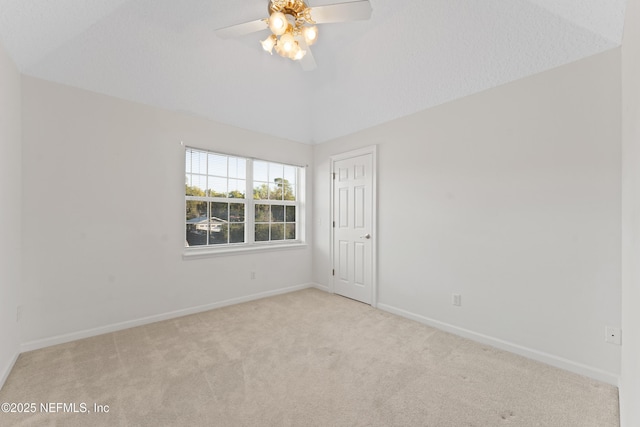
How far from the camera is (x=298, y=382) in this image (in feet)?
6.75

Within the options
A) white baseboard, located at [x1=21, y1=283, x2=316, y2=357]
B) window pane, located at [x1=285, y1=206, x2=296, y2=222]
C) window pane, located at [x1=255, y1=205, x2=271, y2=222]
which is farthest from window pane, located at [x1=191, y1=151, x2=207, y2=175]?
white baseboard, located at [x1=21, y1=283, x2=316, y2=357]

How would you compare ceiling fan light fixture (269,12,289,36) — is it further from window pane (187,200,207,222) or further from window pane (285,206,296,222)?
window pane (285,206,296,222)

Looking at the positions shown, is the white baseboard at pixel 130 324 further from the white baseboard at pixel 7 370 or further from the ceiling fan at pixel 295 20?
the ceiling fan at pixel 295 20

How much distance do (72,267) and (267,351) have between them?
6.89ft

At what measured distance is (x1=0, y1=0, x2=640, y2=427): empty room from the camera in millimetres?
1896

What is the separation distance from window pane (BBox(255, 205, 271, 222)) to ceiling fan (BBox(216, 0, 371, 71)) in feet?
8.15

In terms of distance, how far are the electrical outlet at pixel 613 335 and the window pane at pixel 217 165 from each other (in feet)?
13.7

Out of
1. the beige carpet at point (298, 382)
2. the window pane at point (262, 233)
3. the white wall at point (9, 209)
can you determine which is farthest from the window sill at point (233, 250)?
the white wall at point (9, 209)

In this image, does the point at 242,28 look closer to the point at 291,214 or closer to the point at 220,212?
the point at 220,212

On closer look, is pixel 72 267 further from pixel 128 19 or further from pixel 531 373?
pixel 531 373

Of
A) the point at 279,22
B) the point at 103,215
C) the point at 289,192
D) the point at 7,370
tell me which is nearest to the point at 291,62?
the point at 279,22

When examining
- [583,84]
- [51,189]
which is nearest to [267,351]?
[51,189]

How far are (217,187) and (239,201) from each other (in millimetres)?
374

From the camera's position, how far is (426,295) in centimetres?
321
